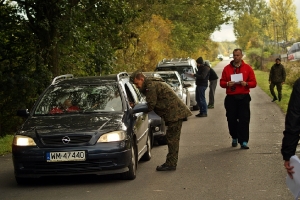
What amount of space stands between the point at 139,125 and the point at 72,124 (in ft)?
4.56

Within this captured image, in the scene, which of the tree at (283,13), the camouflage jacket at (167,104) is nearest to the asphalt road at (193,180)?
the camouflage jacket at (167,104)

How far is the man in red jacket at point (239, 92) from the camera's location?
13.0 meters

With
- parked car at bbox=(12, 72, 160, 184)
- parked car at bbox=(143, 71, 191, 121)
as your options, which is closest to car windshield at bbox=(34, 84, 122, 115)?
parked car at bbox=(12, 72, 160, 184)

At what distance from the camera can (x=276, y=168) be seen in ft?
34.7

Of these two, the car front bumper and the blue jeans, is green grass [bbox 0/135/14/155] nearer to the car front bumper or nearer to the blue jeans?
the car front bumper

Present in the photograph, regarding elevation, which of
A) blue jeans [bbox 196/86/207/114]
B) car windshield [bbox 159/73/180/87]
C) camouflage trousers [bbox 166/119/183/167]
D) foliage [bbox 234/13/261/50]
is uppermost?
camouflage trousers [bbox 166/119/183/167]

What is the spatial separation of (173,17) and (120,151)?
40450mm

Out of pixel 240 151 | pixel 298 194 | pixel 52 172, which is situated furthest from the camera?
pixel 240 151

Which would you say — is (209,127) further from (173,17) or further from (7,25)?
(173,17)

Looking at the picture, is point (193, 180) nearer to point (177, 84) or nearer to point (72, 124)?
point (72, 124)

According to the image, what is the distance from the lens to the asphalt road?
28.5ft

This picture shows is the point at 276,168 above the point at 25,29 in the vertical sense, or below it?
below

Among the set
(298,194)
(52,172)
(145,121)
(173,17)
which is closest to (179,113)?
(145,121)

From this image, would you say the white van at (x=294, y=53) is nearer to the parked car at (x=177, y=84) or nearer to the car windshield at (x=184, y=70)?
the car windshield at (x=184, y=70)
